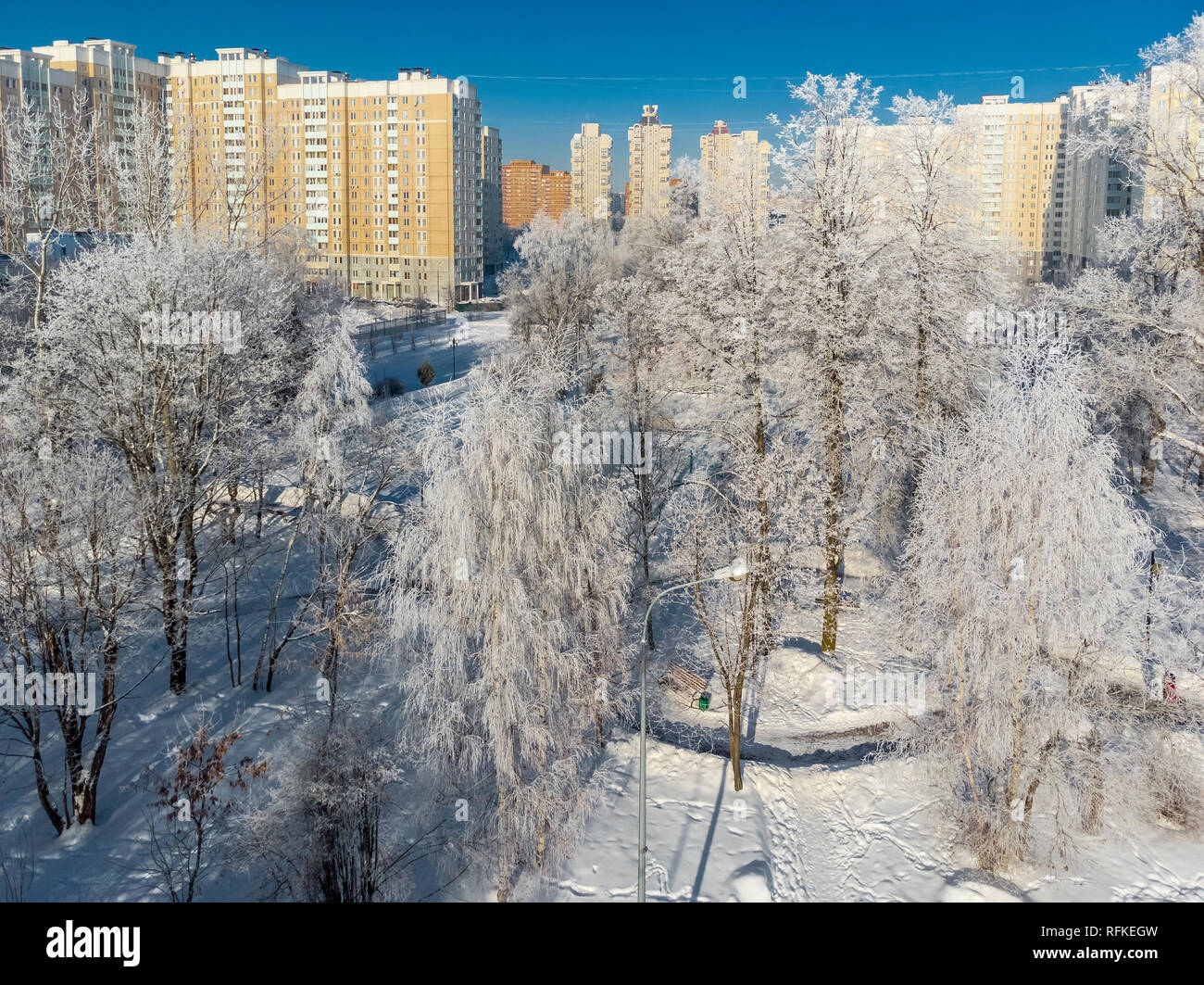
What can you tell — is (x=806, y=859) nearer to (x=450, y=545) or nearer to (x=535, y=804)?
(x=535, y=804)

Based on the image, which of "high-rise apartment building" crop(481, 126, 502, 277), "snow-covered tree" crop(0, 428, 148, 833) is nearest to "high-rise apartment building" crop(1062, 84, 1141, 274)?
"snow-covered tree" crop(0, 428, 148, 833)

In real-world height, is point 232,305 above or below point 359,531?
above

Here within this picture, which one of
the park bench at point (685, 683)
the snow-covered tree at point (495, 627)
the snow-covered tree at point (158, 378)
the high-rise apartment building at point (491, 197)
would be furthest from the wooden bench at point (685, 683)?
the high-rise apartment building at point (491, 197)

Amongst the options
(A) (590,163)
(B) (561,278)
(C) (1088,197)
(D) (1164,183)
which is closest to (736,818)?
(D) (1164,183)

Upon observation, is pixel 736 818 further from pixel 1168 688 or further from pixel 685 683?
pixel 1168 688

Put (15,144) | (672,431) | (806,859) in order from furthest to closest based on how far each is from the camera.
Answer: (672,431) → (15,144) → (806,859)
